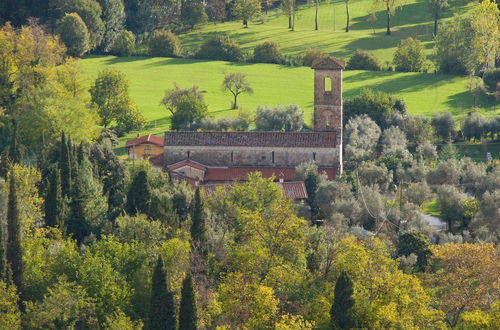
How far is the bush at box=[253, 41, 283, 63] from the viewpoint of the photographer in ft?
426

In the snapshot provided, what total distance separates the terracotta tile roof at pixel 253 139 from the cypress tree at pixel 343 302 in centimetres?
3135

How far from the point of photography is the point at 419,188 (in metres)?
83.4

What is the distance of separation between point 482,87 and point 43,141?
1656 inches

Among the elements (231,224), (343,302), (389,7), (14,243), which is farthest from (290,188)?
(389,7)

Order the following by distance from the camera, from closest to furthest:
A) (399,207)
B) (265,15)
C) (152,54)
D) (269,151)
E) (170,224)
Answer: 1. (170,224)
2. (399,207)
3. (269,151)
4. (152,54)
5. (265,15)

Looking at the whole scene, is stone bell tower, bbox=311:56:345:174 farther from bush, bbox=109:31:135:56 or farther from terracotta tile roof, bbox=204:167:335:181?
bush, bbox=109:31:135:56

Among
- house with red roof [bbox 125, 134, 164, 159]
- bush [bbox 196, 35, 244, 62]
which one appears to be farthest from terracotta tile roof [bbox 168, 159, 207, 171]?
bush [bbox 196, 35, 244, 62]

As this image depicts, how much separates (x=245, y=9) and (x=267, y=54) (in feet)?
49.3

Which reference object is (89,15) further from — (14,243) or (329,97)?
(14,243)

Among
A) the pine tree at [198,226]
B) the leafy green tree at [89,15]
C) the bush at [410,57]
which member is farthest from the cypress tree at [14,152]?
the bush at [410,57]

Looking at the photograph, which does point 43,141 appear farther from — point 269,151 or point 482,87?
point 482,87

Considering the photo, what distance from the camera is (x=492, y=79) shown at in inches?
4542

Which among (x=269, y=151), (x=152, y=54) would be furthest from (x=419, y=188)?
(x=152, y=54)

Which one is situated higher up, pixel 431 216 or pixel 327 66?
pixel 327 66
